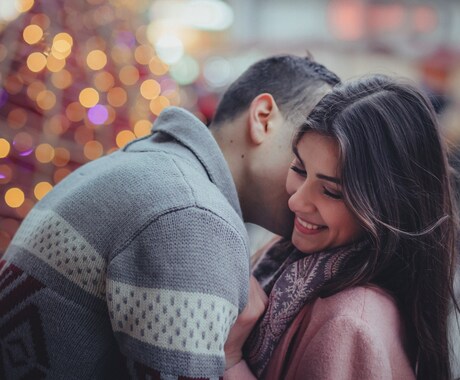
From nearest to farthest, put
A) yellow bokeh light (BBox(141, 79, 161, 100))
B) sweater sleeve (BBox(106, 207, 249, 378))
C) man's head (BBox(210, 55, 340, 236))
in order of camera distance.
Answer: sweater sleeve (BBox(106, 207, 249, 378)) → man's head (BBox(210, 55, 340, 236)) → yellow bokeh light (BBox(141, 79, 161, 100))

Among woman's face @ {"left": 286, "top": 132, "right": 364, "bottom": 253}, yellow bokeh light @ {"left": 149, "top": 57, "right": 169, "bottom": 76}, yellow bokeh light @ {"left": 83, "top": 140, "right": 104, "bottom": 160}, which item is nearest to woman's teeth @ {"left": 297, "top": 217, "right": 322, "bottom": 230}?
woman's face @ {"left": 286, "top": 132, "right": 364, "bottom": 253}

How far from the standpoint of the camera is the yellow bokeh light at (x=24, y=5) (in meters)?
1.64

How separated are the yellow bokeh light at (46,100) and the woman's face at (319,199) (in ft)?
2.98

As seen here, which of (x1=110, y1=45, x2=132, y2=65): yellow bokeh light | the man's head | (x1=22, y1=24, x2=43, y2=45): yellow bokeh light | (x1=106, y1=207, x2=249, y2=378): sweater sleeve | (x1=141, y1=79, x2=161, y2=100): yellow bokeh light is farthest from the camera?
(x1=141, y1=79, x2=161, y2=100): yellow bokeh light

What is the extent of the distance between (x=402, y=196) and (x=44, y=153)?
3.81ft

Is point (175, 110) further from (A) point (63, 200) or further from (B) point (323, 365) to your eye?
(B) point (323, 365)

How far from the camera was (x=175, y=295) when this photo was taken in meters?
0.94

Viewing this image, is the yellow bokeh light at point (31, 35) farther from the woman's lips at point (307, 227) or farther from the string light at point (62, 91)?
the woman's lips at point (307, 227)

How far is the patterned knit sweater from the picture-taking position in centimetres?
94

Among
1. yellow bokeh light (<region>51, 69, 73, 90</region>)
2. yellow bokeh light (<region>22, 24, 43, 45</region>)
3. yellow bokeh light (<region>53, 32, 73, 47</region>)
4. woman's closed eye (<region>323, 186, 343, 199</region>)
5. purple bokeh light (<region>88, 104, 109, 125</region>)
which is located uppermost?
yellow bokeh light (<region>22, 24, 43, 45</region>)

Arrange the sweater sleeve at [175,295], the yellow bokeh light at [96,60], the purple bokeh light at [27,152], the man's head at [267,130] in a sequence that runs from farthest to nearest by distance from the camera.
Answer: the yellow bokeh light at [96,60]
the purple bokeh light at [27,152]
the man's head at [267,130]
the sweater sleeve at [175,295]

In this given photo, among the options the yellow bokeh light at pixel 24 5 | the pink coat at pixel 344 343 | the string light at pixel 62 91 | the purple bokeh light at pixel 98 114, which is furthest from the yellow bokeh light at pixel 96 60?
the pink coat at pixel 344 343

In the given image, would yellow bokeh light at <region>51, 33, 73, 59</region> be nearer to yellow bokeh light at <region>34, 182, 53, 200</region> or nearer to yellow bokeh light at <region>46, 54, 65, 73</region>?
yellow bokeh light at <region>46, 54, 65, 73</region>

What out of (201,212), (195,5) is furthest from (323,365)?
(195,5)
